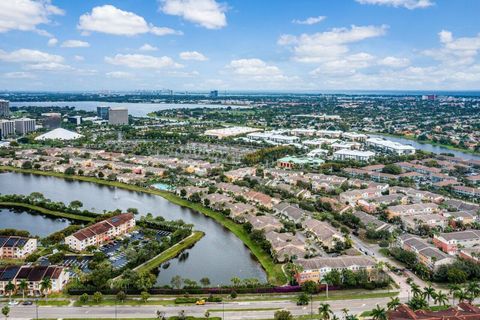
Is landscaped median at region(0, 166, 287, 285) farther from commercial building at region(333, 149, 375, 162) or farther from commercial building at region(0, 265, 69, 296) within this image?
commercial building at region(333, 149, 375, 162)

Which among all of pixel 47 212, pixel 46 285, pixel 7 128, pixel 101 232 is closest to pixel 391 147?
pixel 101 232

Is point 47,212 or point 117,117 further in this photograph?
point 117,117

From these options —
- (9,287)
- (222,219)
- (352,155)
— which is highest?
(352,155)

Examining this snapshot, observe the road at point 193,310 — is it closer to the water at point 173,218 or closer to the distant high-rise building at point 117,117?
the water at point 173,218

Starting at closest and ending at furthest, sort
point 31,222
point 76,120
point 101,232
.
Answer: point 101,232
point 31,222
point 76,120

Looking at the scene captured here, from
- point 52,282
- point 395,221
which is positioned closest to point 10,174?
point 52,282

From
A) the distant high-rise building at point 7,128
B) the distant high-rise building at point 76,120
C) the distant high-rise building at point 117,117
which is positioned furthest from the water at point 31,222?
the distant high-rise building at point 76,120

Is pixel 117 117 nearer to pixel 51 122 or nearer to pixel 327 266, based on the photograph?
pixel 51 122
